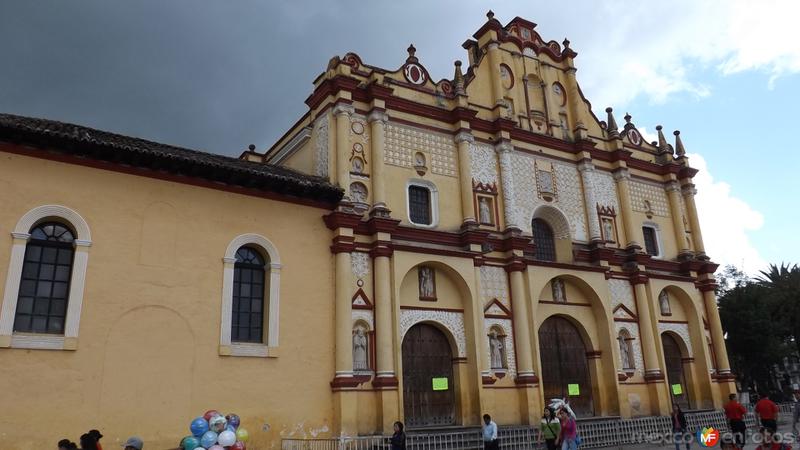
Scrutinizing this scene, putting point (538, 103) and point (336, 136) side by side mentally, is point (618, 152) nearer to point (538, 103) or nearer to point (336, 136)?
point (538, 103)

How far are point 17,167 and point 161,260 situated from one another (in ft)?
11.6

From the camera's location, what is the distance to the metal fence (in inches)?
569

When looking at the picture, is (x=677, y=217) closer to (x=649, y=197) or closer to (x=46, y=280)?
(x=649, y=197)

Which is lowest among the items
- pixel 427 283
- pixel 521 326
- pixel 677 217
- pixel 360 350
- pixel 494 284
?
pixel 360 350

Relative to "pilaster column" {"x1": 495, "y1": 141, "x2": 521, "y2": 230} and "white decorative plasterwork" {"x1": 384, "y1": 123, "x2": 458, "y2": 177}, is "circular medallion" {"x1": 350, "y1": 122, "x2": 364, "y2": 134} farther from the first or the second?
"pilaster column" {"x1": 495, "y1": 141, "x2": 521, "y2": 230}

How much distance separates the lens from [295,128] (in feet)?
67.2

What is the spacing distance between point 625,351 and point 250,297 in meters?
13.6

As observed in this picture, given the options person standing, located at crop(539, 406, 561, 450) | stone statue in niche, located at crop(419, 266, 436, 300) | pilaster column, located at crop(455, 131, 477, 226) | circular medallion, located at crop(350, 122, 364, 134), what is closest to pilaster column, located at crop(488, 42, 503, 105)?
pilaster column, located at crop(455, 131, 477, 226)

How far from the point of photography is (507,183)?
20.3 metres

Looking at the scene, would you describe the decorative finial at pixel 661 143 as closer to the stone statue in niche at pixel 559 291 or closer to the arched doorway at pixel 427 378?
the stone statue in niche at pixel 559 291

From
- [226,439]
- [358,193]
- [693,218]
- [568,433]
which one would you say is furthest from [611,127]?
[226,439]

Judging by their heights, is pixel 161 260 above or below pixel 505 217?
below

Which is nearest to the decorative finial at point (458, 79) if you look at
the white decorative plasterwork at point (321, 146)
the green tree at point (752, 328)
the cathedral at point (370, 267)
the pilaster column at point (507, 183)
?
the cathedral at point (370, 267)

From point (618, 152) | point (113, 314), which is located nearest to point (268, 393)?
point (113, 314)
